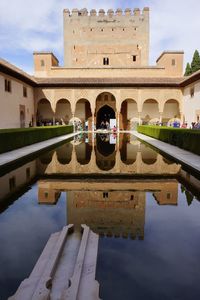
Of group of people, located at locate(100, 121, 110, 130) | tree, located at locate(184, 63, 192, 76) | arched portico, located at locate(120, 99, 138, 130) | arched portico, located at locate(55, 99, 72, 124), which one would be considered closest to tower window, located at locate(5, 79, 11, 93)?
arched portico, located at locate(55, 99, 72, 124)

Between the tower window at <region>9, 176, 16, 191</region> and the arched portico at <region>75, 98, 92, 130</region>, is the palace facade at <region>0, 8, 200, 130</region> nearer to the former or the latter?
the arched portico at <region>75, 98, 92, 130</region>

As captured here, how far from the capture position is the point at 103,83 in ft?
96.9

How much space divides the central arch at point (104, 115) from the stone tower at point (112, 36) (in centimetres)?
687

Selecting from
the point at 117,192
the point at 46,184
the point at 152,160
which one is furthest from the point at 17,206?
the point at 152,160

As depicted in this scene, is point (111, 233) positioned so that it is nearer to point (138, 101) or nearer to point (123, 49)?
point (138, 101)

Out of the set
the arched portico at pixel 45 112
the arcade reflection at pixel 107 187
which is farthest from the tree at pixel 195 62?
the arcade reflection at pixel 107 187

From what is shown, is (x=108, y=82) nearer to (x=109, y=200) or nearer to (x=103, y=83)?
(x=103, y=83)

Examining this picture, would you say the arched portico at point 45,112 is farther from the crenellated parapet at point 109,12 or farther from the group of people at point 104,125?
the crenellated parapet at point 109,12

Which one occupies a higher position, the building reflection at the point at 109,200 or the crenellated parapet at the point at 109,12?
the crenellated parapet at the point at 109,12

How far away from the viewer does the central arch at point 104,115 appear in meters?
38.2

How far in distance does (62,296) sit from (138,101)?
29198 mm

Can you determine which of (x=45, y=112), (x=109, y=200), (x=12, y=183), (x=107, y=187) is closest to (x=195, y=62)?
(x=45, y=112)

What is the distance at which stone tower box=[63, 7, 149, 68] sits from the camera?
128ft

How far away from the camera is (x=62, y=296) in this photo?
7.33 feet
